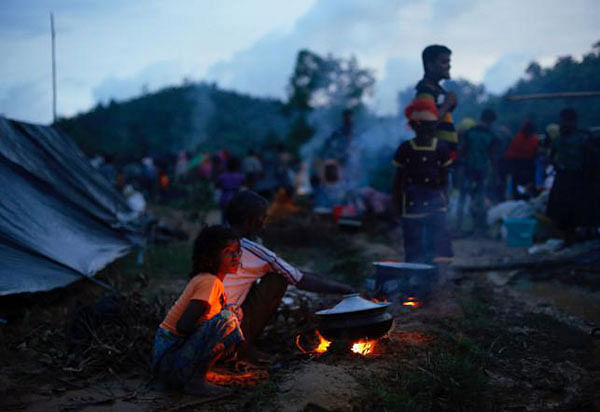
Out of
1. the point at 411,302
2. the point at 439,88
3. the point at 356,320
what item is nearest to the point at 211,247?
the point at 356,320

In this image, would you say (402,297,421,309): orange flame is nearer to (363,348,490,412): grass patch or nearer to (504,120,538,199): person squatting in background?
(363,348,490,412): grass patch

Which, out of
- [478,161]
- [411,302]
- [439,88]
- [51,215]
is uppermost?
[439,88]

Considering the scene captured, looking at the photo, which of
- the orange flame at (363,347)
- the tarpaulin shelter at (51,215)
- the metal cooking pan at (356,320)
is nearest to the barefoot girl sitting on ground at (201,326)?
the metal cooking pan at (356,320)

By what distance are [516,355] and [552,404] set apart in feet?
2.42

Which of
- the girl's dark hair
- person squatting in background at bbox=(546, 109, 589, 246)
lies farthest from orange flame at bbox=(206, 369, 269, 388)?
person squatting in background at bbox=(546, 109, 589, 246)

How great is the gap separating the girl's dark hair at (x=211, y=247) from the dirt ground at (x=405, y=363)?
0.78 metres

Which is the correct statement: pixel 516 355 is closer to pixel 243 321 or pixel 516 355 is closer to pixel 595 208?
pixel 243 321

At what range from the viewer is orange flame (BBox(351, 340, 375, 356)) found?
3.56 meters

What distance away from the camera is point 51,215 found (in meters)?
5.91

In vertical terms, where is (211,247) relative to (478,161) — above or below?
below

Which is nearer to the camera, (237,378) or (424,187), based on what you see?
(237,378)

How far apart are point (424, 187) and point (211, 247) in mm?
2736

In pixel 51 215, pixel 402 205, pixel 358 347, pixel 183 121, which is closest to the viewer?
pixel 358 347

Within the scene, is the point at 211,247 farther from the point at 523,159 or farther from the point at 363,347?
the point at 523,159
